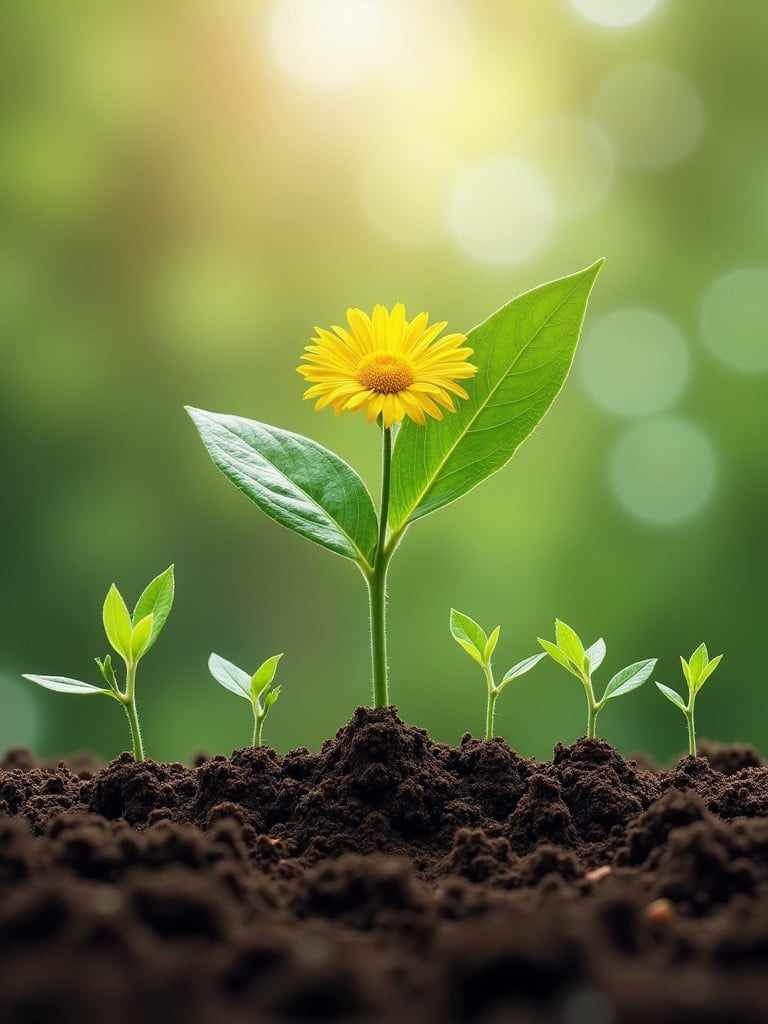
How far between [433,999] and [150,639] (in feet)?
3.78

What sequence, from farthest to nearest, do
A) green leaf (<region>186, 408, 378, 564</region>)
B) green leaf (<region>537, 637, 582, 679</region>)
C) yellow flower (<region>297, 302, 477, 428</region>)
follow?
green leaf (<region>537, 637, 582, 679</region>) < green leaf (<region>186, 408, 378, 564</region>) < yellow flower (<region>297, 302, 477, 428</region>)

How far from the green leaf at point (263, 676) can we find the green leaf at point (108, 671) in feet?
0.75

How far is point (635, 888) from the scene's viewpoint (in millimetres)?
1123

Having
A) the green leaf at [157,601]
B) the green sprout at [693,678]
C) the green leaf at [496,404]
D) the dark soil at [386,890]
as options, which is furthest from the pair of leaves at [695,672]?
the green leaf at [157,601]

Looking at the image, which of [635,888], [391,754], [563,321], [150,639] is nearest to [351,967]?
[635,888]

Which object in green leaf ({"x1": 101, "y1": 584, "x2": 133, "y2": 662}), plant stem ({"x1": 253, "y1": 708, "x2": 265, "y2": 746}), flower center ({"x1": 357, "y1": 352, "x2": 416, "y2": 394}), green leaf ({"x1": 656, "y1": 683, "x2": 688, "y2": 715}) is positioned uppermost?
flower center ({"x1": 357, "y1": 352, "x2": 416, "y2": 394})

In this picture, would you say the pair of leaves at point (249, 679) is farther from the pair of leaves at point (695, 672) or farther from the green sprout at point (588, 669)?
the pair of leaves at point (695, 672)

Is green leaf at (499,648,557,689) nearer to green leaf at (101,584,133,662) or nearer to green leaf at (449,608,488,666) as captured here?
green leaf at (449,608,488,666)

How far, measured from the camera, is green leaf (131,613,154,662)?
1735mm

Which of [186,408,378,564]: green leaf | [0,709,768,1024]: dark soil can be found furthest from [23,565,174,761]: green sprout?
[186,408,378,564]: green leaf

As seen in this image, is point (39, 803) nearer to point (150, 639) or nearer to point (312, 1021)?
point (150, 639)

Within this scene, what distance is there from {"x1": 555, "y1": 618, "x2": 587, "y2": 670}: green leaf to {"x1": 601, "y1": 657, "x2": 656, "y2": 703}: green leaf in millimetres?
63

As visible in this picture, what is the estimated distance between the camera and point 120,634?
175 centimetres

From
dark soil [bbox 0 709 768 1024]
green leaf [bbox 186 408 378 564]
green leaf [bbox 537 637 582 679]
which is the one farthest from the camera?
green leaf [bbox 537 637 582 679]
